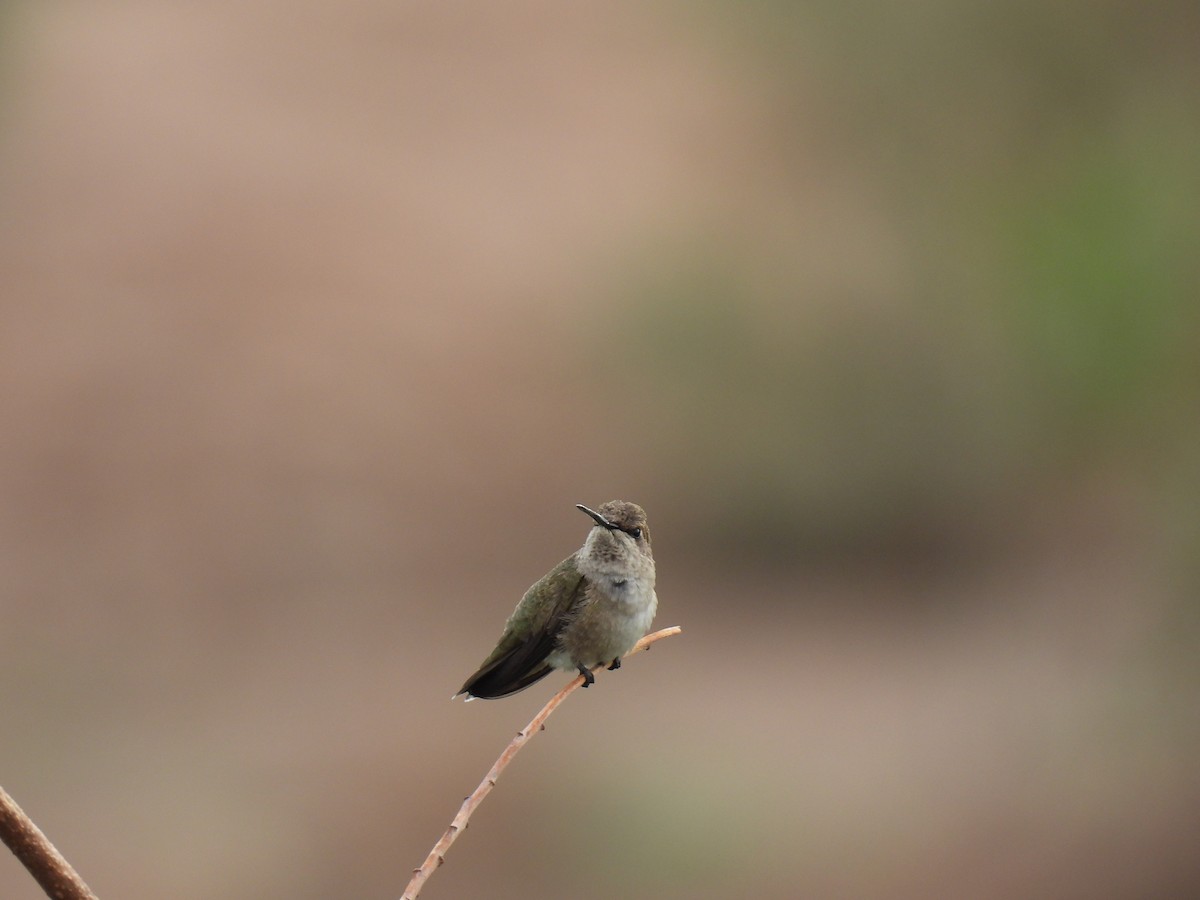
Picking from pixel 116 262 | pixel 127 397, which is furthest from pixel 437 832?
pixel 116 262

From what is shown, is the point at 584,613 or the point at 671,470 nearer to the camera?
the point at 584,613

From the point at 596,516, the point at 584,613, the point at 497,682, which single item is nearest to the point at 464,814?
the point at 596,516

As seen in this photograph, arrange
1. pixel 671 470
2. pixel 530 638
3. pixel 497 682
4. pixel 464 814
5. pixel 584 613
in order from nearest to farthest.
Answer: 1. pixel 464 814
2. pixel 497 682
3. pixel 530 638
4. pixel 584 613
5. pixel 671 470

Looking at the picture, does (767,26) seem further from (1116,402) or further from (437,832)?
(437,832)

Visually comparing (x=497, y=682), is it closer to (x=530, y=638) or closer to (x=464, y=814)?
(x=530, y=638)

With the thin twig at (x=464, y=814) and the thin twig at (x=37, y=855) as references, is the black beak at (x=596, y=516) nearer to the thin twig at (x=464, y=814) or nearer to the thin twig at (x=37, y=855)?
the thin twig at (x=464, y=814)

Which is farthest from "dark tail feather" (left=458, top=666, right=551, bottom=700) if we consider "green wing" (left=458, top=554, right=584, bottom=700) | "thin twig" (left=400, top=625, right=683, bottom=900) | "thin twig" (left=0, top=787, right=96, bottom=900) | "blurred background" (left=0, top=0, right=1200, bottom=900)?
"blurred background" (left=0, top=0, right=1200, bottom=900)
